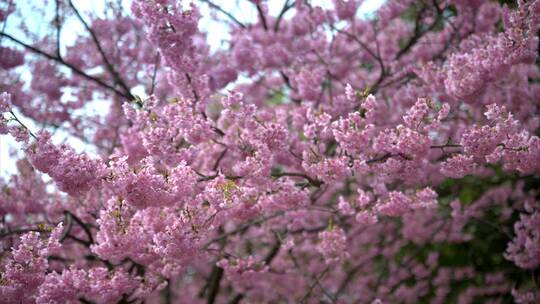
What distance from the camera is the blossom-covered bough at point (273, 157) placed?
3.82 meters

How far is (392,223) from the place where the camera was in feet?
28.7

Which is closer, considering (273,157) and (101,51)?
(273,157)

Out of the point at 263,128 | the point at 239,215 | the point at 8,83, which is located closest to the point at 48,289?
the point at 239,215

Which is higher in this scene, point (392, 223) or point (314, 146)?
point (392, 223)

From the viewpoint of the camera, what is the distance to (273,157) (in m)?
4.81

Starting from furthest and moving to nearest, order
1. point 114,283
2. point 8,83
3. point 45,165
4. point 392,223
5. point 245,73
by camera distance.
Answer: point 392,223 → point 245,73 → point 8,83 → point 114,283 → point 45,165

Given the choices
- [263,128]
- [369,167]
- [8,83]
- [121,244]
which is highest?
[8,83]

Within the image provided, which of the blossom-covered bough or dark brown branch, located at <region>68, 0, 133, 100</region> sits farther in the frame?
dark brown branch, located at <region>68, 0, 133, 100</region>

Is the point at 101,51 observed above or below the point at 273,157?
above

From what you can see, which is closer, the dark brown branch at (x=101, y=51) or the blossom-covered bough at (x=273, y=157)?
the blossom-covered bough at (x=273, y=157)

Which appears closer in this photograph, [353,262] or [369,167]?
[369,167]

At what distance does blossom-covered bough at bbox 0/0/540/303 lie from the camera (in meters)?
3.82

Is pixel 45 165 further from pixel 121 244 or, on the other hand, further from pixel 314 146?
pixel 314 146

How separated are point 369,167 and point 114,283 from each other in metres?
2.52
